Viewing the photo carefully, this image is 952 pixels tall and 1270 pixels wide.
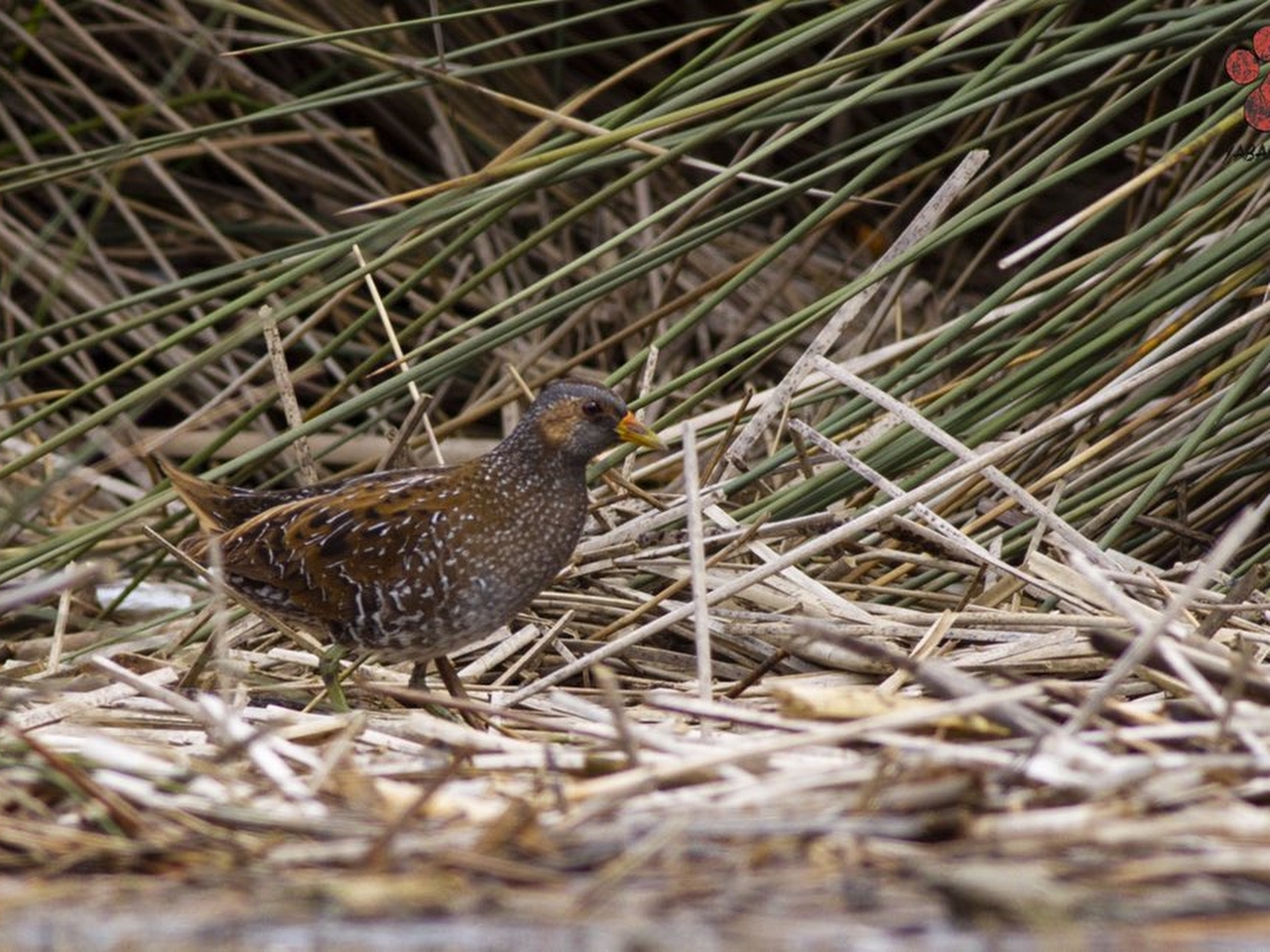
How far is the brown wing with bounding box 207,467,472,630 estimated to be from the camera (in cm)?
443

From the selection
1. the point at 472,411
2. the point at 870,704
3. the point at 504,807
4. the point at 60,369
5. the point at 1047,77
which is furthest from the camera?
the point at 60,369

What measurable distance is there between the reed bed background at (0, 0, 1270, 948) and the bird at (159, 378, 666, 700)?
0.53ft

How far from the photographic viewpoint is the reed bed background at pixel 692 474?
2816 mm

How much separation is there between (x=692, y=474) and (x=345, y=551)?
0.99 m

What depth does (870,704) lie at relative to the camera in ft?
10.6

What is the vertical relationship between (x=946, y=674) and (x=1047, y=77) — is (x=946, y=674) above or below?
below

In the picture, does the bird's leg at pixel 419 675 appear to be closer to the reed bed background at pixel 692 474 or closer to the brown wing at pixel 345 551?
the reed bed background at pixel 692 474

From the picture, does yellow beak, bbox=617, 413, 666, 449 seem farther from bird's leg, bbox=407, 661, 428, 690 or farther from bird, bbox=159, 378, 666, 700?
bird's leg, bbox=407, 661, 428, 690

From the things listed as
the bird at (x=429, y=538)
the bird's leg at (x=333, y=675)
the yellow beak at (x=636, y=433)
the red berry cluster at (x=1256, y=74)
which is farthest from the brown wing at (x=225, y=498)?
the red berry cluster at (x=1256, y=74)

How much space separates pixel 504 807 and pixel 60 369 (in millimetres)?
4122

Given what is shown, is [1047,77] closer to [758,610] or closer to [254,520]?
[758,610]

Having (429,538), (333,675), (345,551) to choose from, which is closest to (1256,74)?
(429,538)

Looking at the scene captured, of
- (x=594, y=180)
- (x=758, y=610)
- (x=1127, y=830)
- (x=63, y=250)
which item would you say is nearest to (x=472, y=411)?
(x=758, y=610)

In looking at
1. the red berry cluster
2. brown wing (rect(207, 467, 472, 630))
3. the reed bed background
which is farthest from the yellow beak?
the red berry cluster
